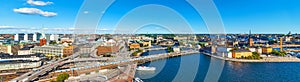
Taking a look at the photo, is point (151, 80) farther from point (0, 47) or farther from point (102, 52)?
point (0, 47)

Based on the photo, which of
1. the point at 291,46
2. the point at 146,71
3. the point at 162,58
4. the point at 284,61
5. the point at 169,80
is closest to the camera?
the point at 169,80

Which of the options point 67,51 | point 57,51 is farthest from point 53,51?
point 67,51

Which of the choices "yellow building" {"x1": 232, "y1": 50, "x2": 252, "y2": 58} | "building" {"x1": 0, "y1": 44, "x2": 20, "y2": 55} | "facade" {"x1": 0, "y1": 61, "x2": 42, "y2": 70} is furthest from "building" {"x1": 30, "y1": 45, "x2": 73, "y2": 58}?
"yellow building" {"x1": 232, "y1": 50, "x2": 252, "y2": 58}

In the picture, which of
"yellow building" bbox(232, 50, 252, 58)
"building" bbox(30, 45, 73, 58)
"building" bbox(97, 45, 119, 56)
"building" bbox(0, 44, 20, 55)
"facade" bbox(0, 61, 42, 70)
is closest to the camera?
"facade" bbox(0, 61, 42, 70)

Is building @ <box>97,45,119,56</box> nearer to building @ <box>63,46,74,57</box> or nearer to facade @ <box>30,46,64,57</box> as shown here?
building @ <box>63,46,74,57</box>

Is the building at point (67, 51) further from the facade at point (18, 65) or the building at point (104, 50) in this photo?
the facade at point (18, 65)

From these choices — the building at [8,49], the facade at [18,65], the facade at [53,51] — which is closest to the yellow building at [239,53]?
the facade at [53,51]

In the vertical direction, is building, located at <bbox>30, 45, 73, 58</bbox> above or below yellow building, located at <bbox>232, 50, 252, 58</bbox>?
above

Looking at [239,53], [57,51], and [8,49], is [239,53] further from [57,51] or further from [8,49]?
[8,49]

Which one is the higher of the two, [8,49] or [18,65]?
[8,49]

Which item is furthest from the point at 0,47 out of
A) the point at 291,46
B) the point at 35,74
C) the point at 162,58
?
the point at 291,46

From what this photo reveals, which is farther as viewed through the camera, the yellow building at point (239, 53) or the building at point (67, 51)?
the yellow building at point (239, 53)
